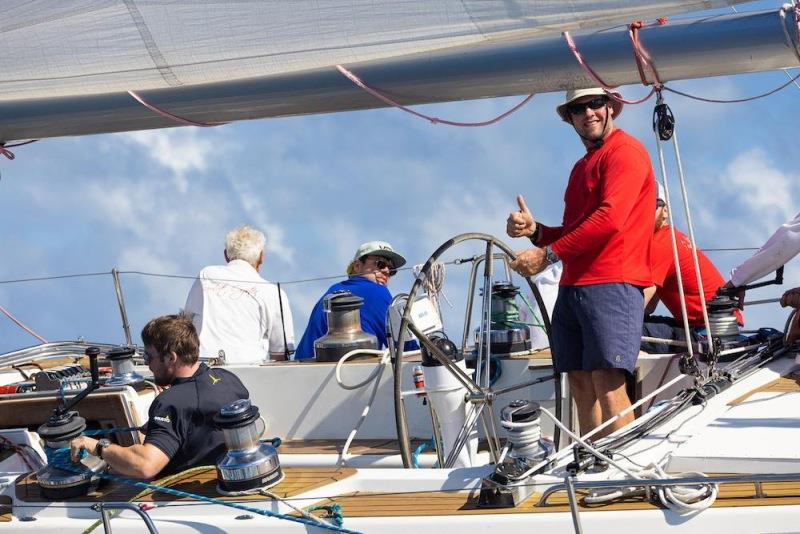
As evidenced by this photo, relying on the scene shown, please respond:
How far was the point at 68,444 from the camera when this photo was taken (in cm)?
402

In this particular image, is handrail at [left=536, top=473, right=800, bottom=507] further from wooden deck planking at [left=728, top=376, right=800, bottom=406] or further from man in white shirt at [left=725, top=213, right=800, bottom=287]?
man in white shirt at [left=725, top=213, right=800, bottom=287]

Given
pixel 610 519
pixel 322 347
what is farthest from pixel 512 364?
pixel 610 519

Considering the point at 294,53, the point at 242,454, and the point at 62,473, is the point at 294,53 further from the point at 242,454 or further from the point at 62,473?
the point at 62,473

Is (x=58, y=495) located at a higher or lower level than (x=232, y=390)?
lower

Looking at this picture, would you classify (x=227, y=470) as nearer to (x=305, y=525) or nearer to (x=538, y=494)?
(x=305, y=525)

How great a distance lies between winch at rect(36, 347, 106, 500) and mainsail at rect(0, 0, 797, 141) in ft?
3.57

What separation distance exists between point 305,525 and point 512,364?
1.66m

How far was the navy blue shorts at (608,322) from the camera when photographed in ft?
13.8

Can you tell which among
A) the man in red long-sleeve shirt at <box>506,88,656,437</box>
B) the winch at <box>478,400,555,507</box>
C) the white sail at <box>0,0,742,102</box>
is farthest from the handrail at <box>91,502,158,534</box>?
the white sail at <box>0,0,742,102</box>

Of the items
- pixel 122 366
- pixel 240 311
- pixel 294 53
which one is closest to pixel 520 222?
pixel 294 53

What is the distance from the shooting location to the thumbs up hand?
4.19m

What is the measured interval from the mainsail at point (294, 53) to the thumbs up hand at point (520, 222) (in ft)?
1.34

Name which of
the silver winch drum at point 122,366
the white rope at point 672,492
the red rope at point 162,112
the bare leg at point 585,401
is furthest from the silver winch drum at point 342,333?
the white rope at point 672,492

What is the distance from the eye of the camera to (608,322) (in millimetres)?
4219
